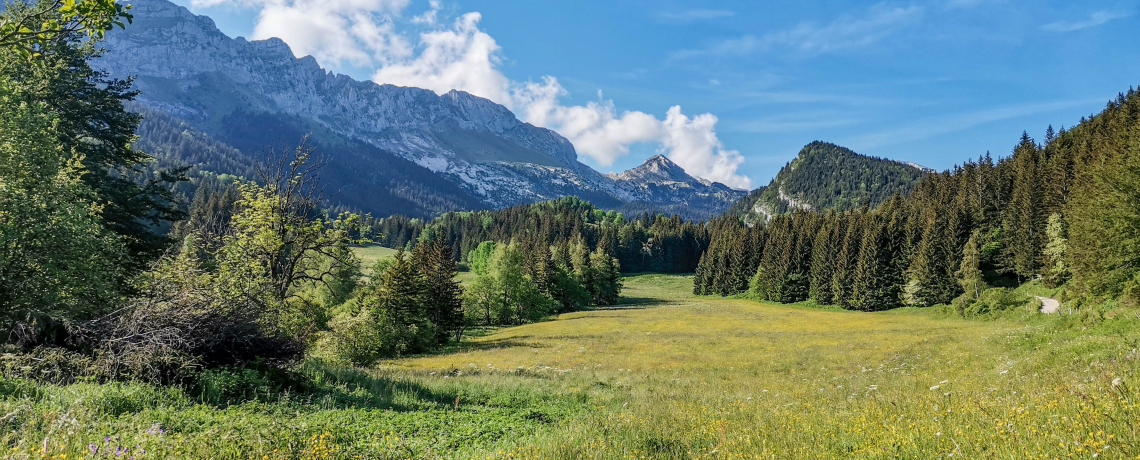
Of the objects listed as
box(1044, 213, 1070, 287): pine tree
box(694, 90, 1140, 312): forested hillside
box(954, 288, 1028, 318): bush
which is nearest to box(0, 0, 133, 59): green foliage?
box(694, 90, 1140, 312): forested hillside

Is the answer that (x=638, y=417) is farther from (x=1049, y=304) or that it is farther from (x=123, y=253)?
(x=1049, y=304)

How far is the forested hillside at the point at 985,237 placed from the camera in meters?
29.4

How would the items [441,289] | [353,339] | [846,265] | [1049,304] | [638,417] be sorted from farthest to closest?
[846,265] < [441,289] < [1049,304] < [353,339] < [638,417]

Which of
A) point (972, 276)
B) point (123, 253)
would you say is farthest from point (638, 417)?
point (972, 276)

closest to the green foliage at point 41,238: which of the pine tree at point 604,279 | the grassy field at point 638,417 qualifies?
the grassy field at point 638,417

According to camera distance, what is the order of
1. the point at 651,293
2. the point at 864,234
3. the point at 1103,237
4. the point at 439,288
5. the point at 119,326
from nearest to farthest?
the point at 119,326, the point at 1103,237, the point at 439,288, the point at 864,234, the point at 651,293

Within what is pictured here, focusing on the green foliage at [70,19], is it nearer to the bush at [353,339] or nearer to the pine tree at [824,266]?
the bush at [353,339]

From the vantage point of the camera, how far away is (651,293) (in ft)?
392

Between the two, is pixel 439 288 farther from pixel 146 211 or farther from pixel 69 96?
pixel 69 96

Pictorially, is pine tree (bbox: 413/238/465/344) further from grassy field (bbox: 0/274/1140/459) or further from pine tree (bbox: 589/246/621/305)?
pine tree (bbox: 589/246/621/305)

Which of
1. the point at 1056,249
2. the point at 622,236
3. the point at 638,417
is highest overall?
the point at 622,236

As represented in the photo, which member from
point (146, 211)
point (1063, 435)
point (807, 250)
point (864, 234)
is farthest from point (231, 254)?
point (807, 250)

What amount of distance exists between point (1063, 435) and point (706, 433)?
15.6 feet

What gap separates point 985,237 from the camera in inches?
2785
